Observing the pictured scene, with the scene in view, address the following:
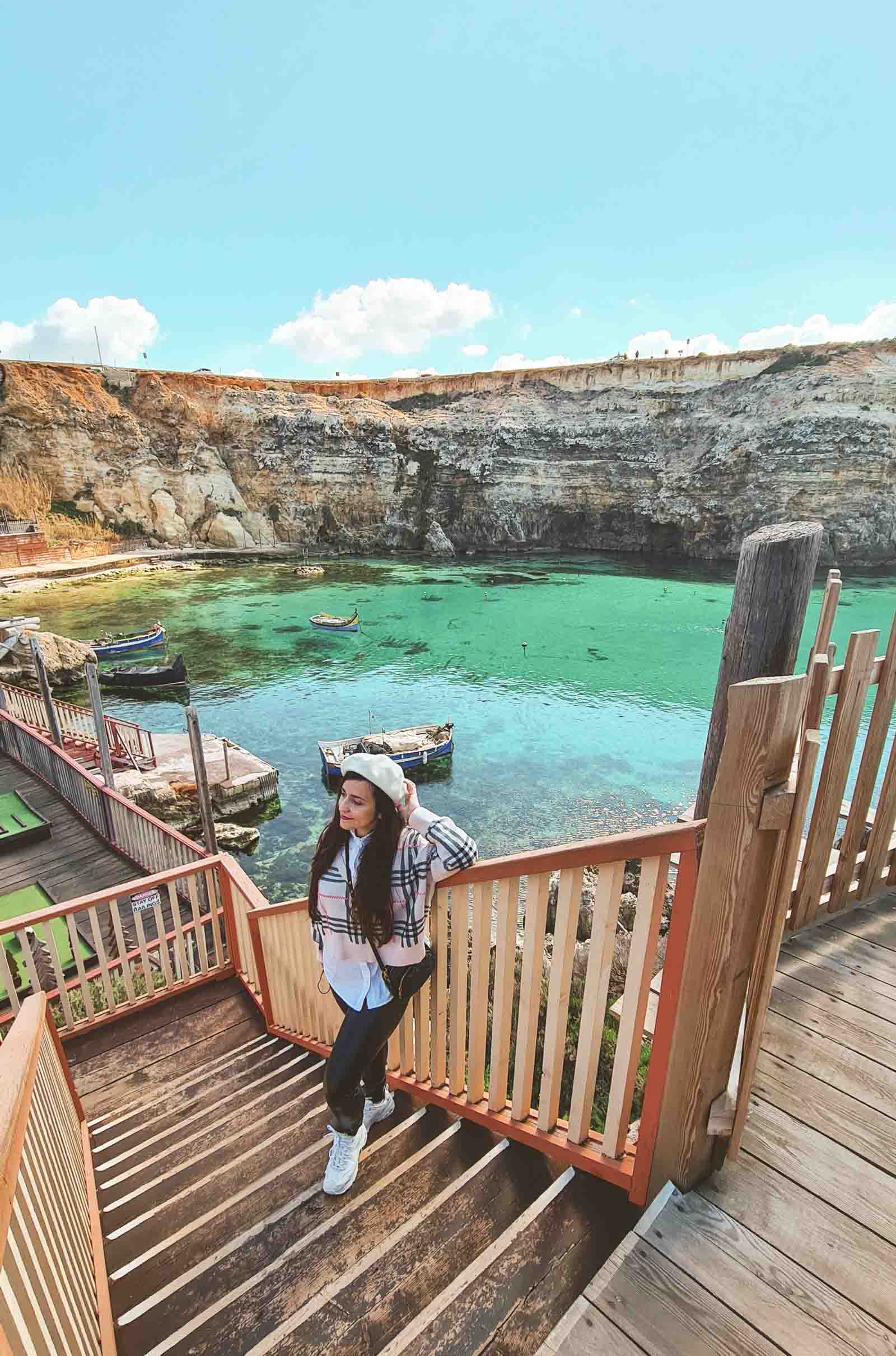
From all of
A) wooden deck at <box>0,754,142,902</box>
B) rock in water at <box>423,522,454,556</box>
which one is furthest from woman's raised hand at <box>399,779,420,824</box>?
rock in water at <box>423,522,454,556</box>

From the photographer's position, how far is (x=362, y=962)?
6.86 feet

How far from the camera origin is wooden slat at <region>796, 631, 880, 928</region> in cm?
231

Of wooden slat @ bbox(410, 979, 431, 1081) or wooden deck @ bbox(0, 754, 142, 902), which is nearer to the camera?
wooden slat @ bbox(410, 979, 431, 1081)

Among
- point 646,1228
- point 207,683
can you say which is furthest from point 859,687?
point 207,683

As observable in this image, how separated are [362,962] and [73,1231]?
99 centimetres

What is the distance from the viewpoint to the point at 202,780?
10.0 m

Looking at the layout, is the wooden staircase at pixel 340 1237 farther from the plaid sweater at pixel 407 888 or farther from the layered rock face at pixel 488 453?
the layered rock face at pixel 488 453

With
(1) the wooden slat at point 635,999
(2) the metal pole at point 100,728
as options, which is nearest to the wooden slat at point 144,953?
(1) the wooden slat at point 635,999

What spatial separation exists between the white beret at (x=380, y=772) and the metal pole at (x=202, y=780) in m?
8.61

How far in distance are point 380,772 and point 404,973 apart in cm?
79

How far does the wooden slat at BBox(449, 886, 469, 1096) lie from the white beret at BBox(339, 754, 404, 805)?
1.39ft

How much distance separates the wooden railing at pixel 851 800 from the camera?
7.57ft

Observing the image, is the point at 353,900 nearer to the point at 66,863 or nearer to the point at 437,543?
the point at 66,863

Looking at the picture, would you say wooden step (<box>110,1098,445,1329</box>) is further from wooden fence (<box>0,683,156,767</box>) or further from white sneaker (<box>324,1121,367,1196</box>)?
wooden fence (<box>0,683,156,767</box>)
